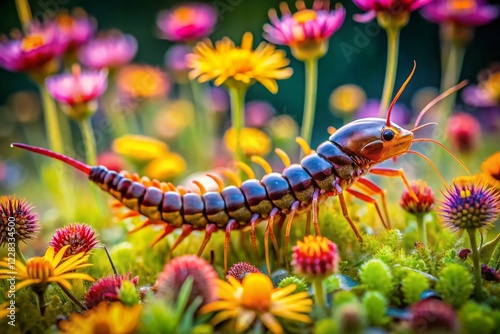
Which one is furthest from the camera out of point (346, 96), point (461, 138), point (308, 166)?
point (346, 96)

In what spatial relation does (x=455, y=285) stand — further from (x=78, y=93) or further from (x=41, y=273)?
(x=78, y=93)

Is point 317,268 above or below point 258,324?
above

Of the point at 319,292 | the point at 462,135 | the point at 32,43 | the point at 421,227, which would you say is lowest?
the point at 319,292

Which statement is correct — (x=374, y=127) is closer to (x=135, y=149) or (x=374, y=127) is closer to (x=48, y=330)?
(x=48, y=330)

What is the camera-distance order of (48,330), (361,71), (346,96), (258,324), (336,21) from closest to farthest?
(258,324) < (48,330) < (336,21) < (346,96) < (361,71)

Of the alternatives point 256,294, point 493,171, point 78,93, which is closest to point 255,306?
point 256,294

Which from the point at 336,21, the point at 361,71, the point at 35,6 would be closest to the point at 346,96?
the point at 336,21

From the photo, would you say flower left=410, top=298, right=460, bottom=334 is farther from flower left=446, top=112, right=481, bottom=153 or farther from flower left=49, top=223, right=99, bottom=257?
flower left=446, top=112, right=481, bottom=153
